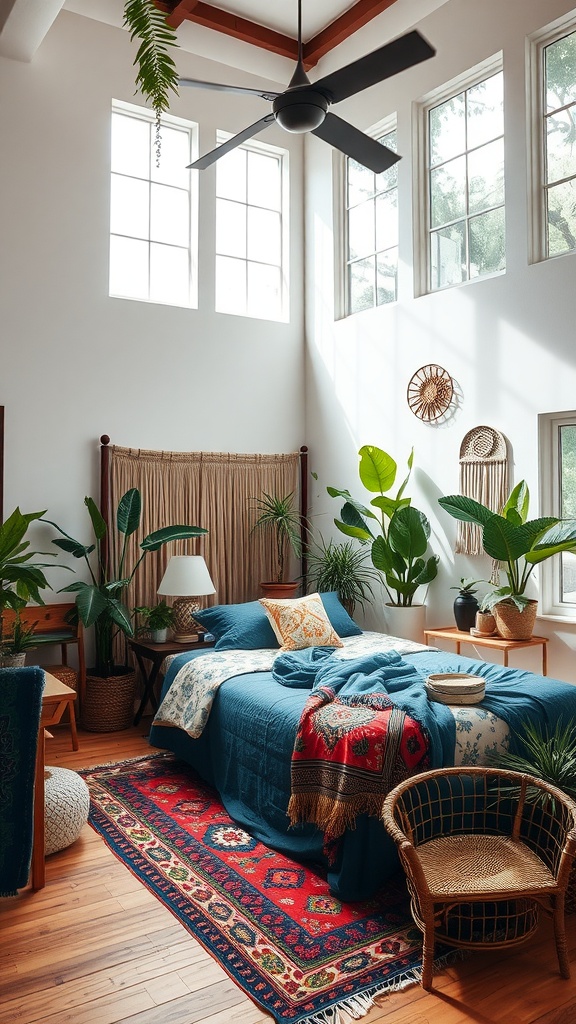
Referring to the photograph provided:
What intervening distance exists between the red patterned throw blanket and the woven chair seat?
325mm

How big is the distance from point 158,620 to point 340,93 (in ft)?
11.4

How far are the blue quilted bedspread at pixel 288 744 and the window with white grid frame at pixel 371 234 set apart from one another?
10.4ft

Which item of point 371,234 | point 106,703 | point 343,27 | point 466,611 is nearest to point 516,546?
point 466,611

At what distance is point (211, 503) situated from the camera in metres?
6.11

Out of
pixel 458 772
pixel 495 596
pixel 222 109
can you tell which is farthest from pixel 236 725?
pixel 222 109

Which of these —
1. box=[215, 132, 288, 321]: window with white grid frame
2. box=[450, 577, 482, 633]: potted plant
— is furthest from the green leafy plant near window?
box=[215, 132, 288, 321]: window with white grid frame

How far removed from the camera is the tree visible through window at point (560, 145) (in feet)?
15.0

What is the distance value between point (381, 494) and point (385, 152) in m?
2.74

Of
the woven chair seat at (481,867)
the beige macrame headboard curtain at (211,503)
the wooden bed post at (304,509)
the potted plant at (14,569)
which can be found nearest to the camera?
the woven chair seat at (481,867)

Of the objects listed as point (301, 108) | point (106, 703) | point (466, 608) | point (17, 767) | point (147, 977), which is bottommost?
point (147, 977)

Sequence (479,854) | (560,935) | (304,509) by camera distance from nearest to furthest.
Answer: (560,935) < (479,854) < (304,509)

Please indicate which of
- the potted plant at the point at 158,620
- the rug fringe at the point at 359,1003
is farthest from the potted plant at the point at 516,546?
the rug fringe at the point at 359,1003

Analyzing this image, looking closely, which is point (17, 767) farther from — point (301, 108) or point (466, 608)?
point (466, 608)

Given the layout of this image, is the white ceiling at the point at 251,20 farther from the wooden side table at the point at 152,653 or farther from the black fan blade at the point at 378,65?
the wooden side table at the point at 152,653
